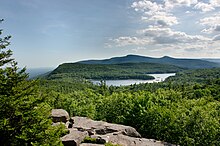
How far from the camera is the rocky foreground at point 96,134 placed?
1582 centimetres

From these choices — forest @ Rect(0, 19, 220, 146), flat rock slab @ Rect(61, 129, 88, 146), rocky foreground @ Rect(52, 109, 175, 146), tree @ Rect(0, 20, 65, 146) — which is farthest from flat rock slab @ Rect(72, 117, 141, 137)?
tree @ Rect(0, 20, 65, 146)

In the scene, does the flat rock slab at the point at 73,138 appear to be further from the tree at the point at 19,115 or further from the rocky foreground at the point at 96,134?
the tree at the point at 19,115

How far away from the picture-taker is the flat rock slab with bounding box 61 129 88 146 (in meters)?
15.2

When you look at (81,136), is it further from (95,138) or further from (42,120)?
(42,120)

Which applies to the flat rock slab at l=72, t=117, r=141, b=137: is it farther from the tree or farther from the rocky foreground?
the tree

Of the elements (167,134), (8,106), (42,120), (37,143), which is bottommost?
(167,134)

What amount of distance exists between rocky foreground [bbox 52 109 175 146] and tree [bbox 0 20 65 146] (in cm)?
338

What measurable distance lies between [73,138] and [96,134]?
2.73 meters

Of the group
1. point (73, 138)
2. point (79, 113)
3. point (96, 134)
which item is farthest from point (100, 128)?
point (79, 113)

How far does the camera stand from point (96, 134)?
1784 cm

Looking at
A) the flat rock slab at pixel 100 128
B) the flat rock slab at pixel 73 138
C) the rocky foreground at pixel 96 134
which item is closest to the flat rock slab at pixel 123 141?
the rocky foreground at pixel 96 134

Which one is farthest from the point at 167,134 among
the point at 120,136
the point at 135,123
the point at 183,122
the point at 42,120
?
the point at 42,120

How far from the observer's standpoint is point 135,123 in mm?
25594

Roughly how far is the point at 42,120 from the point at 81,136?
4.40m
